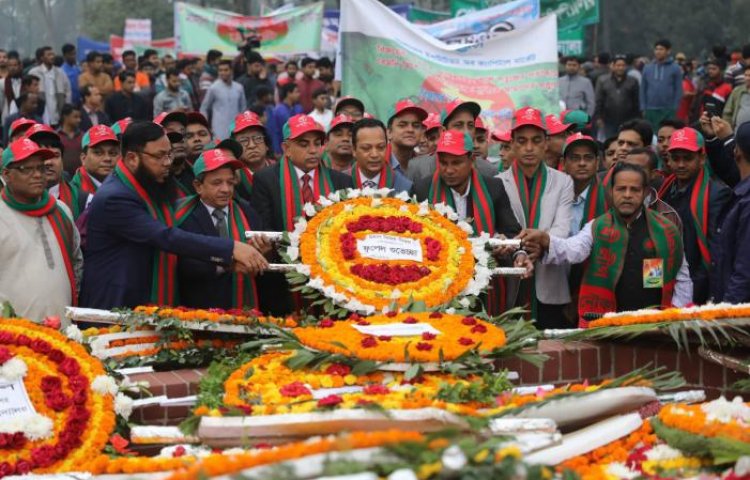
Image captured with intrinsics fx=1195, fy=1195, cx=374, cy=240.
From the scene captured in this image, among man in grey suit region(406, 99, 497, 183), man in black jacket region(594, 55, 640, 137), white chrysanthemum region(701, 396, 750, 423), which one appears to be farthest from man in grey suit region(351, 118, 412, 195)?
man in black jacket region(594, 55, 640, 137)

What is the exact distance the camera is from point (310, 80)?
19.8 meters

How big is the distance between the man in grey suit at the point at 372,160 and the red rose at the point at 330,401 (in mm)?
3503

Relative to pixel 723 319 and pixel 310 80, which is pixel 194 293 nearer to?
pixel 723 319

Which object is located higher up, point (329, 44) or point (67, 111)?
point (329, 44)

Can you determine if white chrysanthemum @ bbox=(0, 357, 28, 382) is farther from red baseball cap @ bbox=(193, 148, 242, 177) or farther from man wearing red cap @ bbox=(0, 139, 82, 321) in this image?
red baseball cap @ bbox=(193, 148, 242, 177)

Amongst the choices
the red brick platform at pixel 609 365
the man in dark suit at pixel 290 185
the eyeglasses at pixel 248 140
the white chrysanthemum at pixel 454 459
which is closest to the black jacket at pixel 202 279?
the man in dark suit at pixel 290 185

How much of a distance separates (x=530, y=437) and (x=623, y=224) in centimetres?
344

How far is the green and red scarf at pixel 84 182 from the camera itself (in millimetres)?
8789

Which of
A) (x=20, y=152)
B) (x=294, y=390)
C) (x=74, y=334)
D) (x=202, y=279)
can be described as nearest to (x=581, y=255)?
(x=202, y=279)

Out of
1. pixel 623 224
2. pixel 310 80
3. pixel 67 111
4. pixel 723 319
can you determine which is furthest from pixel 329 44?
pixel 723 319

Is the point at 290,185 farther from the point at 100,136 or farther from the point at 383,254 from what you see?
the point at 100,136

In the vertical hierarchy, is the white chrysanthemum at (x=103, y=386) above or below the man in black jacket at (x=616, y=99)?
below

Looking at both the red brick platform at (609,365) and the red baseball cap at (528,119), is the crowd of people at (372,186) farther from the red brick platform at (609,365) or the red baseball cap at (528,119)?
the red brick platform at (609,365)

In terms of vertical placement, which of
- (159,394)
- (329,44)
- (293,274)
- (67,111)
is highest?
(329,44)
